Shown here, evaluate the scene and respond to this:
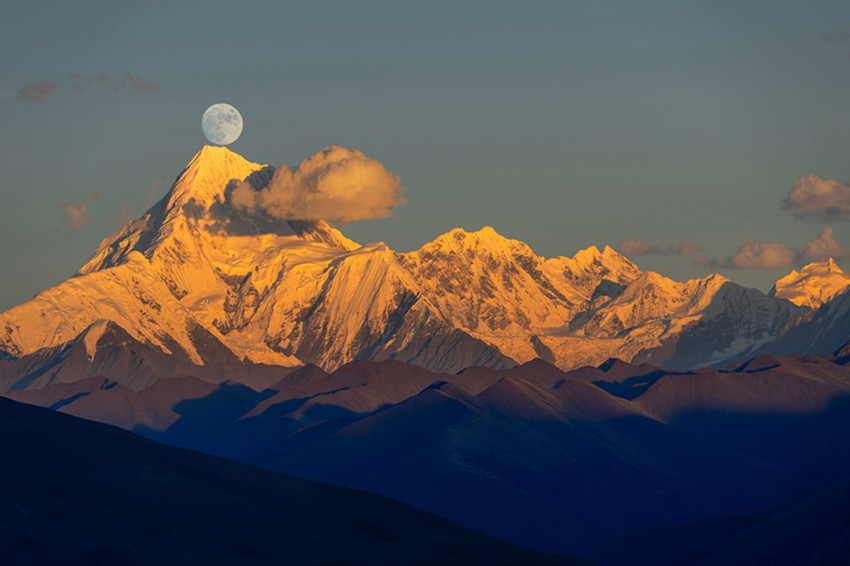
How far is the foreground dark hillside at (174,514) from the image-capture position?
391 feet

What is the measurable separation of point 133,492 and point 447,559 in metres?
31.1

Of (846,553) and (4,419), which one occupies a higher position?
(4,419)

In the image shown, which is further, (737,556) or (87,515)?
(737,556)

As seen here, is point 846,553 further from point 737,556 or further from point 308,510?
point 308,510

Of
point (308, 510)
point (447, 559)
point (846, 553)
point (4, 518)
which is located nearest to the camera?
point (4, 518)

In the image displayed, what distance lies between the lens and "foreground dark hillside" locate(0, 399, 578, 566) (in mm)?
119125

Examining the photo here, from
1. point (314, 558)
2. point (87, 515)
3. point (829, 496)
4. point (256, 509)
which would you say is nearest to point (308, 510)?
point (256, 509)

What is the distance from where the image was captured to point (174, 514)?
12862 centimetres

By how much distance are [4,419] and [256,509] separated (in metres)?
29.8

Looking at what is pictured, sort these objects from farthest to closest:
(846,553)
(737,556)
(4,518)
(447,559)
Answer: (737,556) < (846,553) < (447,559) < (4,518)

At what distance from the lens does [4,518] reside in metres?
118

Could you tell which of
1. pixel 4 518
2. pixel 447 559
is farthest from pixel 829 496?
pixel 4 518

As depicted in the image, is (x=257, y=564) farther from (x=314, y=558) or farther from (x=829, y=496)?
(x=829, y=496)

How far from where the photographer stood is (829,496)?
596ft
